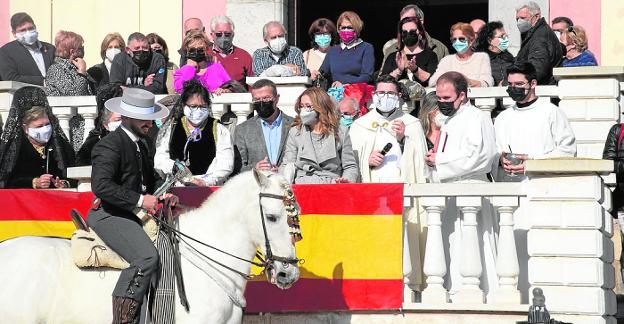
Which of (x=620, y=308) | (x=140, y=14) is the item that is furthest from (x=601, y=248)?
(x=140, y=14)

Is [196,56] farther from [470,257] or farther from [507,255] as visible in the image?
[507,255]

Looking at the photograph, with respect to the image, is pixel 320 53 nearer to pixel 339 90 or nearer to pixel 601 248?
pixel 339 90

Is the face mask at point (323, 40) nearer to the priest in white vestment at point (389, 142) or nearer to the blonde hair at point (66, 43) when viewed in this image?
the priest in white vestment at point (389, 142)

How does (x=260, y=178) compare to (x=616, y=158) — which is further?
(x=616, y=158)

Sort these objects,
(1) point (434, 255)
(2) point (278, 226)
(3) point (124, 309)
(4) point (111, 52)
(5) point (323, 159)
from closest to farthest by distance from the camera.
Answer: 1. (3) point (124, 309)
2. (2) point (278, 226)
3. (1) point (434, 255)
4. (5) point (323, 159)
5. (4) point (111, 52)

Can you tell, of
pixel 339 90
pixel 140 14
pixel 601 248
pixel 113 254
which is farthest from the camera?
pixel 140 14

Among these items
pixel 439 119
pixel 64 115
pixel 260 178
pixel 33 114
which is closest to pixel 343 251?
pixel 260 178

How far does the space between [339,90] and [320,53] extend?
1480mm

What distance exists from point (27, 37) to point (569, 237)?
8.23 metres

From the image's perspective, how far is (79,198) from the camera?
44.4 ft

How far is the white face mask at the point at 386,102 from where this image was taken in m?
14.5

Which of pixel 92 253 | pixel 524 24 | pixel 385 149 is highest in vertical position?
pixel 524 24

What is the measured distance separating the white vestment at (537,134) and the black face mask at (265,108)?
2379mm

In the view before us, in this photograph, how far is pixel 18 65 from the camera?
1764 centimetres
